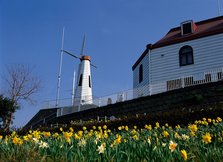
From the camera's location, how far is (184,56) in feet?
78.0

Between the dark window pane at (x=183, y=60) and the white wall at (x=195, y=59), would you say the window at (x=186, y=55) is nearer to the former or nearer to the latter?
the dark window pane at (x=183, y=60)

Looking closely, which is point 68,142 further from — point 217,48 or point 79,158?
point 217,48

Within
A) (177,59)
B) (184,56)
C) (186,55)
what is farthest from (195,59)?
(177,59)

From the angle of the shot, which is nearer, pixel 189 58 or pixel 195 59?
pixel 195 59

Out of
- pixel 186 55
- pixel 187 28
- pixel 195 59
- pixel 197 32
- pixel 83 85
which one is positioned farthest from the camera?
pixel 83 85

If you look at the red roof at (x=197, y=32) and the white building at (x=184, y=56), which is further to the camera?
the red roof at (x=197, y=32)

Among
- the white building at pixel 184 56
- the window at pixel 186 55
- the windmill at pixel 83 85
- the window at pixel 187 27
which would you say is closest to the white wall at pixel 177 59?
the white building at pixel 184 56

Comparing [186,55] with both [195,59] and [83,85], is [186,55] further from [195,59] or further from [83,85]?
[83,85]

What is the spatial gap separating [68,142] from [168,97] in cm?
1531

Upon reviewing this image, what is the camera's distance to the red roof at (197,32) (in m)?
22.8

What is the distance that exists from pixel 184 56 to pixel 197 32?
2379 millimetres

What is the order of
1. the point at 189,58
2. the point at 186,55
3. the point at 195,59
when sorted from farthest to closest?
the point at 186,55 → the point at 189,58 → the point at 195,59

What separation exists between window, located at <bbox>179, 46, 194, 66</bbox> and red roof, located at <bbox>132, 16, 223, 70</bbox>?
30.9 inches

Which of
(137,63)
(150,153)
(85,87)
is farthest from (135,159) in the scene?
(85,87)
